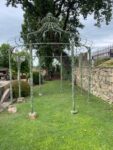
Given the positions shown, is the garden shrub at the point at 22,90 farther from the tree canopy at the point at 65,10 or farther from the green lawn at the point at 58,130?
the tree canopy at the point at 65,10

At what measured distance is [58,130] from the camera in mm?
8531

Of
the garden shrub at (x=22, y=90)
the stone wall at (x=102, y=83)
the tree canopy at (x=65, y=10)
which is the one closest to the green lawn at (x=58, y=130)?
the stone wall at (x=102, y=83)

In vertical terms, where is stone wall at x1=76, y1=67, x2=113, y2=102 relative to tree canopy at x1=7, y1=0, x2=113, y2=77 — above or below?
below

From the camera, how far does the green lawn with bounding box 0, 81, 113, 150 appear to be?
7293mm

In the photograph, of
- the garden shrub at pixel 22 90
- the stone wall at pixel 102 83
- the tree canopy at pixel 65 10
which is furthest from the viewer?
the tree canopy at pixel 65 10

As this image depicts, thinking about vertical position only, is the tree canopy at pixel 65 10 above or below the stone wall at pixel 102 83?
above

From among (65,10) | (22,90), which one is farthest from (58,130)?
(65,10)

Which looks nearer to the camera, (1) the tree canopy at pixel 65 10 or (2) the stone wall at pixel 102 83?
(2) the stone wall at pixel 102 83

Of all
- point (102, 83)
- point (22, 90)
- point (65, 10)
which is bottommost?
point (22, 90)

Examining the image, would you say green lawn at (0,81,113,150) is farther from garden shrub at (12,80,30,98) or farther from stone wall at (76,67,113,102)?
garden shrub at (12,80,30,98)

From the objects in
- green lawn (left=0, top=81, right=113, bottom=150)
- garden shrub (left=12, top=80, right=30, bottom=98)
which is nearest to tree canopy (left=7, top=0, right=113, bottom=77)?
garden shrub (left=12, top=80, right=30, bottom=98)

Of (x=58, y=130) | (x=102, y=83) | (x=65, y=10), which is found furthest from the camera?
(x=65, y=10)

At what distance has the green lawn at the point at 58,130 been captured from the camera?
7.29 m

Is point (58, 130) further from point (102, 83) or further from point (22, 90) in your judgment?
point (22, 90)
